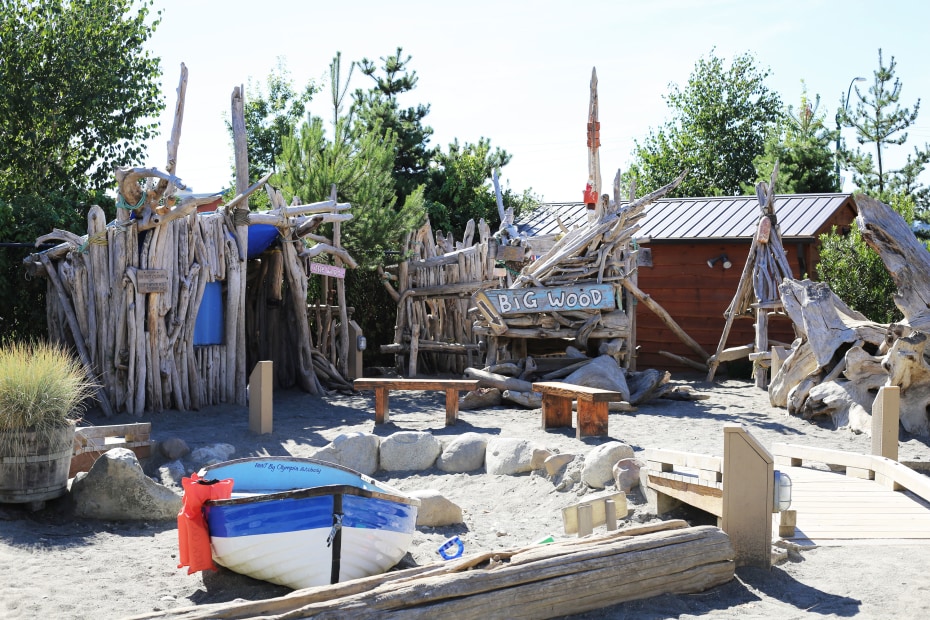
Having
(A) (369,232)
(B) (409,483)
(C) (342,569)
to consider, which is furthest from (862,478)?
(A) (369,232)

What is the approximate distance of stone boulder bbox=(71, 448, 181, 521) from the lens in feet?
23.3

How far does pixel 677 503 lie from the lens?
6.72 meters

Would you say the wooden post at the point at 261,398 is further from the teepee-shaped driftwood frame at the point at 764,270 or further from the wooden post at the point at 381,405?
the teepee-shaped driftwood frame at the point at 764,270

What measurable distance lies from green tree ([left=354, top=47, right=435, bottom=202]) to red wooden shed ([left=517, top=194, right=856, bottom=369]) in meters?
7.62

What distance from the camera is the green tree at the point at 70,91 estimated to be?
15.6 meters

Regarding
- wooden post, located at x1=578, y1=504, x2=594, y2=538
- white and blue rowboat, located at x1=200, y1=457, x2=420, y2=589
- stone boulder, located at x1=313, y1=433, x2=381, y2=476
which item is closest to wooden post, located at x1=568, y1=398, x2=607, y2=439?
stone boulder, located at x1=313, y1=433, x2=381, y2=476

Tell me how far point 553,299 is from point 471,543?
22.6 ft

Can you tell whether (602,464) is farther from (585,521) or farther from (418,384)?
(418,384)

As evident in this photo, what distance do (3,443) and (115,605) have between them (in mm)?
2300

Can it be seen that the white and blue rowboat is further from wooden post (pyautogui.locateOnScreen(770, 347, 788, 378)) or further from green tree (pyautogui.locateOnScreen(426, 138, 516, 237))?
green tree (pyautogui.locateOnScreen(426, 138, 516, 237))

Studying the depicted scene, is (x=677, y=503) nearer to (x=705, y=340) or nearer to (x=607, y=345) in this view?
(x=607, y=345)

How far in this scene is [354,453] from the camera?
8875mm

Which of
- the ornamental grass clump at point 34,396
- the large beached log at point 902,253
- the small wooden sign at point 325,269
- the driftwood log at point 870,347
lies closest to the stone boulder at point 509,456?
the ornamental grass clump at point 34,396

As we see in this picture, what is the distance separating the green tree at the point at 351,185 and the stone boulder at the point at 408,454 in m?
7.00
